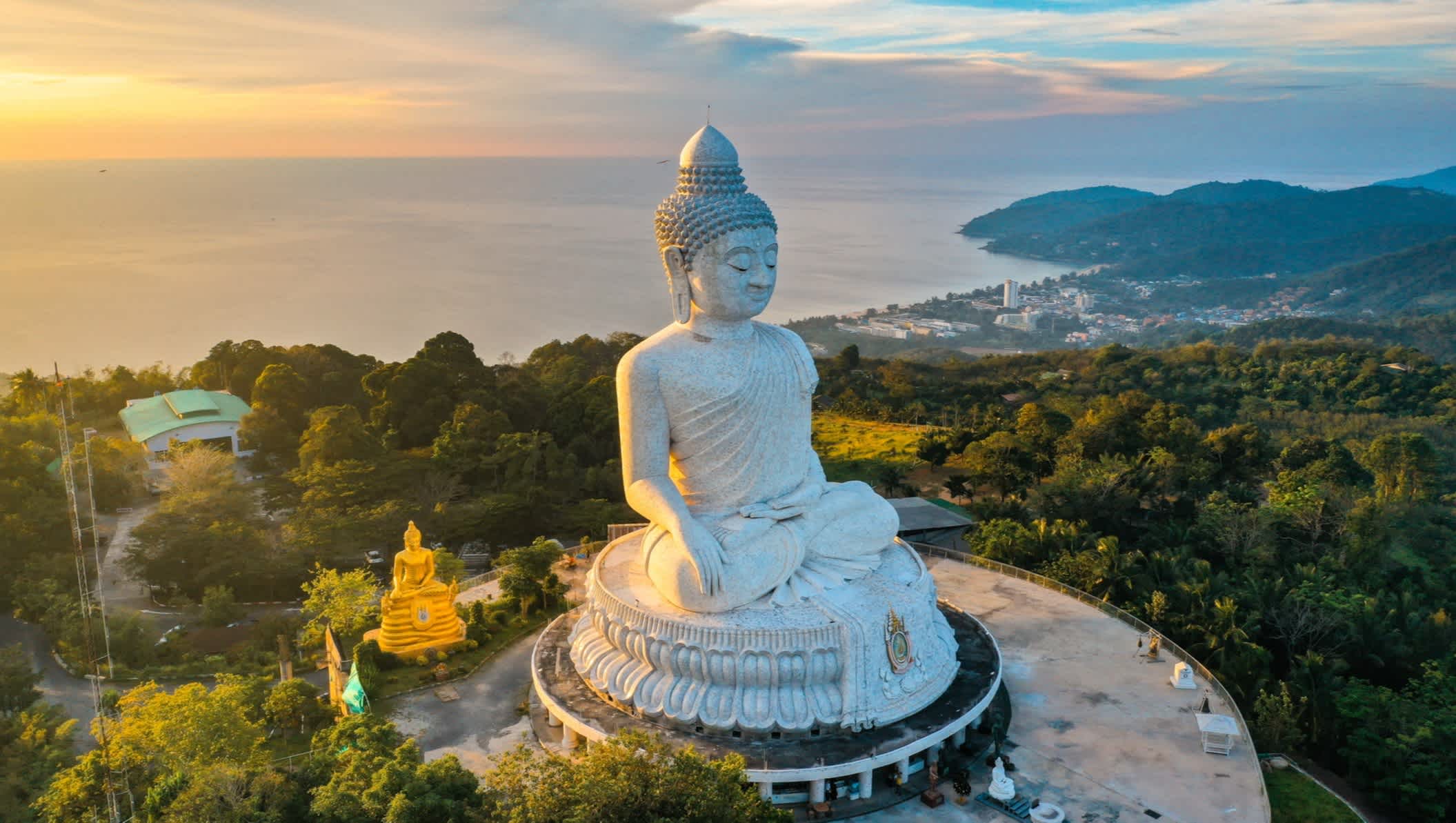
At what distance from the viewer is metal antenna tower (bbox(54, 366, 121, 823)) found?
12.3 m

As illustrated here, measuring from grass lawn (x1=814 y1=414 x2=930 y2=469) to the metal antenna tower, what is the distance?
18.3 metres

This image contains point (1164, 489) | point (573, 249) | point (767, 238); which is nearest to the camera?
point (767, 238)

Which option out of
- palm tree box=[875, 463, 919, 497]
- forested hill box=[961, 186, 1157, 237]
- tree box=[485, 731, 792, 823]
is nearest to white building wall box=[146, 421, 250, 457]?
palm tree box=[875, 463, 919, 497]

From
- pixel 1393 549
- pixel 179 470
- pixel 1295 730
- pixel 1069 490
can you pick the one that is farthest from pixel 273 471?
pixel 1393 549

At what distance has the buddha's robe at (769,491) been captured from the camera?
13.3 m

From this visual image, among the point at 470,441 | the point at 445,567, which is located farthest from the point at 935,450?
the point at 445,567

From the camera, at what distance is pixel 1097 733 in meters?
14.1

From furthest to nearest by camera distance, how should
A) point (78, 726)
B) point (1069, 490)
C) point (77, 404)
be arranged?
point (77, 404) < point (1069, 490) < point (78, 726)

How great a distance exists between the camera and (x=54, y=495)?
2408 centimetres

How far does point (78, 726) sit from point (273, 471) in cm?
1396

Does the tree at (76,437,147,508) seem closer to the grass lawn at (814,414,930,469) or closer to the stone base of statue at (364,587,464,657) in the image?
the stone base of statue at (364,587,464,657)

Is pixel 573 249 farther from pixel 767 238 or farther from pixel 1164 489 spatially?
pixel 767 238

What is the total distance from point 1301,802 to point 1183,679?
213cm

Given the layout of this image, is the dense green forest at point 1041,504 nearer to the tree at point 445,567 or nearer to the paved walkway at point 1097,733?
the paved walkway at point 1097,733
